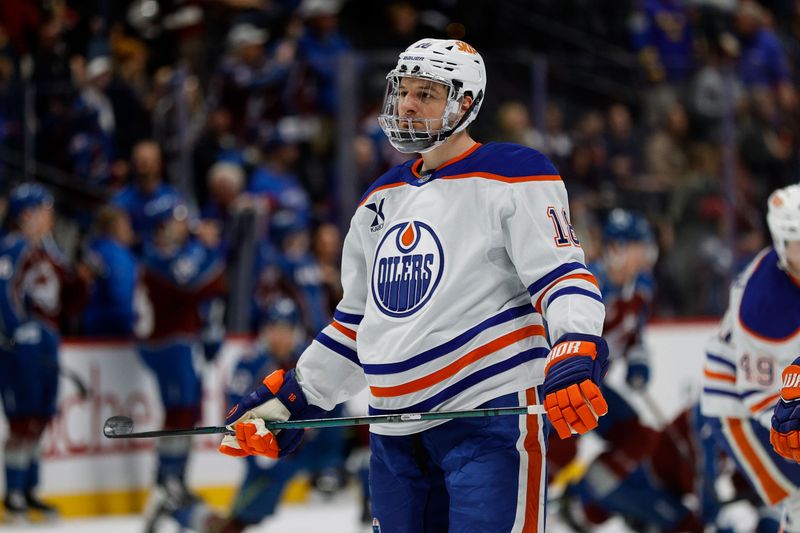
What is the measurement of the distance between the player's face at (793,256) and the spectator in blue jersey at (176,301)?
381cm

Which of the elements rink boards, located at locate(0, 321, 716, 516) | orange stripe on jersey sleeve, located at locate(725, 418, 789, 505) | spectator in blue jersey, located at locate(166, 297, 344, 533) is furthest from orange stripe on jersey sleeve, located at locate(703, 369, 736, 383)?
rink boards, located at locate(0, 321, 716, 516)

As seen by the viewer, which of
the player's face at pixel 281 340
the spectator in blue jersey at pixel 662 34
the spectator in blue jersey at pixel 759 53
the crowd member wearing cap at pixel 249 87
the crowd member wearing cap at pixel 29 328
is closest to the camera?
the player's face at pixel 281 340

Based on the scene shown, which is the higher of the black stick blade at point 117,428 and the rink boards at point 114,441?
the black stick blade at point 117,428

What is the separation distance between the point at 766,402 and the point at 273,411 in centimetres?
144

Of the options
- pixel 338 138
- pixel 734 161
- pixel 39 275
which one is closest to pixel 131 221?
pixel 39 275

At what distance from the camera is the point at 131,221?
7289mm

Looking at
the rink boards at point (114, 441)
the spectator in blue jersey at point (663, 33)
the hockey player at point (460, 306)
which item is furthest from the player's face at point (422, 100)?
the spectator in blue jersey at point (663, 33)

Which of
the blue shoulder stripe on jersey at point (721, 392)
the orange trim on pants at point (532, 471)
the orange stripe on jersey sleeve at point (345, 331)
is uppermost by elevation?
the orange stripe on jersey sleeve at point (345, 331)

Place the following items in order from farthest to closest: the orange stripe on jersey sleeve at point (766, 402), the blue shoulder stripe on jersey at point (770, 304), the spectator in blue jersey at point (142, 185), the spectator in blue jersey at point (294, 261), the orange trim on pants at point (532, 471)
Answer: the spectator in blue jersey at point (294, 261), the spectator in blue jersey at point (142, 185), the orange stripe on jersey sleeve at point (766, 402), the blue shoulder stripe on jersey at point (770, 304), the orange trim on pants at point (532, 471)

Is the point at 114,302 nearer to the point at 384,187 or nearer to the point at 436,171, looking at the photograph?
the point at 384,187

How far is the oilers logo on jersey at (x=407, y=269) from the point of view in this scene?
2883mm

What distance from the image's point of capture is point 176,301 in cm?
702

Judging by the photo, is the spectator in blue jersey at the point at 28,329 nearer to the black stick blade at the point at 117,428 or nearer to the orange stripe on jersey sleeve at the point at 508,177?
the black stick blade at the point at 117,428

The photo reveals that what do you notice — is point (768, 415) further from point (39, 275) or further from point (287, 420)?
point (39, 275)
